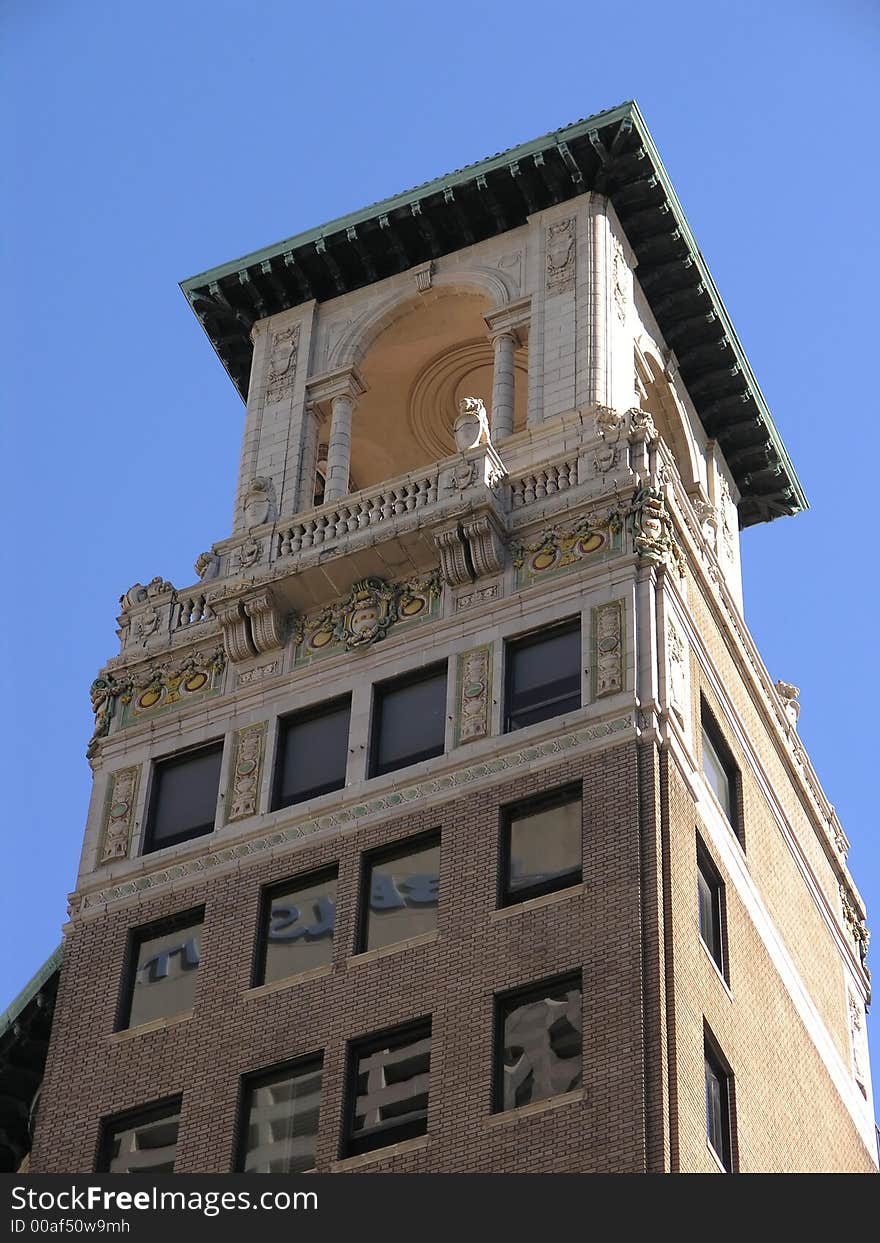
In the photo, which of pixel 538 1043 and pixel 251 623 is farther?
pixel 251 623

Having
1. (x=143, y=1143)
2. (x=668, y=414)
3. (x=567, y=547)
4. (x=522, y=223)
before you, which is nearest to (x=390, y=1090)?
(x=143, y=1143)

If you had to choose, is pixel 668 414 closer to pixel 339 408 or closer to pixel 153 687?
pixel 339 408

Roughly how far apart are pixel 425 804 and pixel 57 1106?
25.7 feet

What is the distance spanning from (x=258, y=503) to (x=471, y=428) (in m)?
5.04

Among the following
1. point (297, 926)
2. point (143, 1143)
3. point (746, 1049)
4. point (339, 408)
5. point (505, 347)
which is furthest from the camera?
point (339, 408)

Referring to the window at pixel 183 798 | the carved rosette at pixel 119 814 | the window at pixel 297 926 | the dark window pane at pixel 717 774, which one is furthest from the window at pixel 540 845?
the carved rosette at pixel 119 814

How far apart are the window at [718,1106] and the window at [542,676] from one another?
270 inches

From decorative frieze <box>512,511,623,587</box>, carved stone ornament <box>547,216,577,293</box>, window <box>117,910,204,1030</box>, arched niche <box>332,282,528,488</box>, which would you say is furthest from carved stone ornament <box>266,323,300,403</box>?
window <box>117,910,204,1030</box>

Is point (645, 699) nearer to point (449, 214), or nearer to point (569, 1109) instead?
point (569, 1109)

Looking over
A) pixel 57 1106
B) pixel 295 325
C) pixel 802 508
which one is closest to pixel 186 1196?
pixel 57 1106

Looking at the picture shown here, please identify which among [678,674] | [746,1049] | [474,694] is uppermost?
[678,674]

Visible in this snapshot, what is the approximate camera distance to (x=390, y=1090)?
1827 inches

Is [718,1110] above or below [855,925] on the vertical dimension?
below

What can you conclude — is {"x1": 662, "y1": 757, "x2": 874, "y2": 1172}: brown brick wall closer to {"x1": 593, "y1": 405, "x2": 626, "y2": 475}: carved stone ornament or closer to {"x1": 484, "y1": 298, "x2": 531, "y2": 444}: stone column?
{"x1": 593, "y1": 405, "x2": 626, "y2": 475}: carved stone ornament
